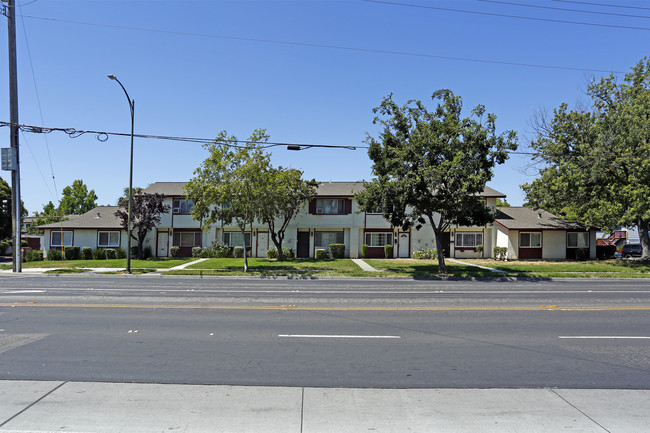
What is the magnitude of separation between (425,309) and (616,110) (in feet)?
88.2

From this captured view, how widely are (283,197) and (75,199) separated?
4317 centimetres

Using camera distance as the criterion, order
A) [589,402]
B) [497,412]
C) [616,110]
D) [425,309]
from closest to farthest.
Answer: [497,412], [589,402], [425,309], [616,110]

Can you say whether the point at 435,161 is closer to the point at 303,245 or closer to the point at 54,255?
the point at 303,245

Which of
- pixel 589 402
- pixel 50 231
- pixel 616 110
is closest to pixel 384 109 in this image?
pixel 616 110

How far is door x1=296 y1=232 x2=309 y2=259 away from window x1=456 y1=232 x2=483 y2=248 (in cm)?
1227

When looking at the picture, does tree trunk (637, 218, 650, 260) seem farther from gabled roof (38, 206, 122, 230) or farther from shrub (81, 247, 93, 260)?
shrub (81, 247, 93, 260)

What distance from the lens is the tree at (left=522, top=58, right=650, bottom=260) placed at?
90.3 feet

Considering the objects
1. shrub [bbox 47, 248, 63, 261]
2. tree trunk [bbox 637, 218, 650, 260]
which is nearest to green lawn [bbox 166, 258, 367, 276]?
shrub [bbox 47, 248, 63, 261]

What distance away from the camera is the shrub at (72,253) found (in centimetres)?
3541

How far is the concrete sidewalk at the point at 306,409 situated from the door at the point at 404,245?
31.5 metres

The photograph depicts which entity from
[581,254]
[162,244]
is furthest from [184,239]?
[581,254]

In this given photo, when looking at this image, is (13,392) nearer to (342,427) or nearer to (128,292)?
(342,427)

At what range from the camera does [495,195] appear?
3591 cm

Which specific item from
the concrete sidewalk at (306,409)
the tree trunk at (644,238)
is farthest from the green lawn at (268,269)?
the tree trunk at (644,238)
